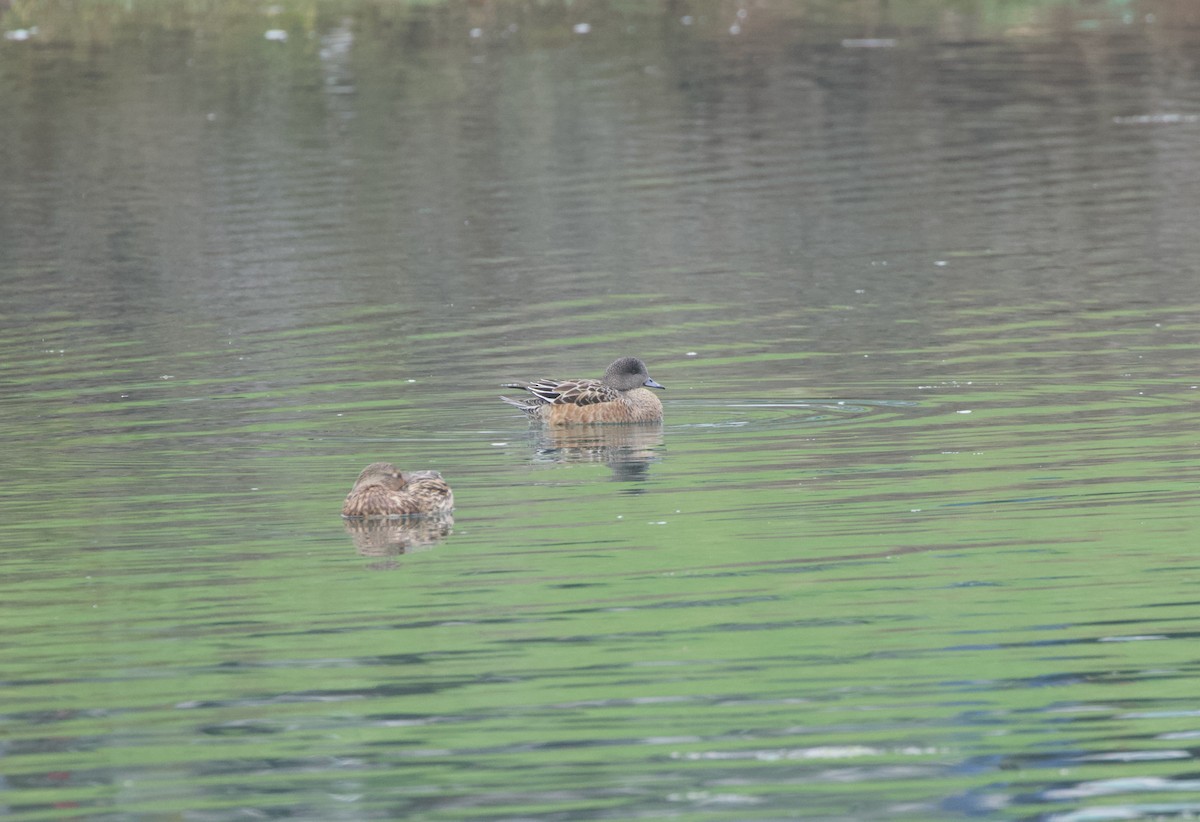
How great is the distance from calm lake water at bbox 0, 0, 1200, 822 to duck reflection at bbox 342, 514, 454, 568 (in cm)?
5

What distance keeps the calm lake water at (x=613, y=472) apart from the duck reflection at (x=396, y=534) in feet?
0.16

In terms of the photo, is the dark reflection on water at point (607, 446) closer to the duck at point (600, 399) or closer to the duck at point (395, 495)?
the duck at point (600, 399)

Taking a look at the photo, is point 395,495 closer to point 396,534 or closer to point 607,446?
point 396,534

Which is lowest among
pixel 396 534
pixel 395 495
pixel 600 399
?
pixel 396 534

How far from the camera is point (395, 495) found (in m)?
12.5

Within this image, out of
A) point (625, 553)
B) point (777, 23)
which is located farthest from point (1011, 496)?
point (777, 23)

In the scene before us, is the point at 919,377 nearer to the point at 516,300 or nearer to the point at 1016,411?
the point at 1016,411

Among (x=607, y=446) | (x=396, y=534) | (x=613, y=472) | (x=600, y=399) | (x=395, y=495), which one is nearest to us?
(x=396, y=534)

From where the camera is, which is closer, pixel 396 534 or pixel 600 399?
pixel 396 534

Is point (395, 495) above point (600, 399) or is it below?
below

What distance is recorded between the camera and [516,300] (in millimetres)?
21766

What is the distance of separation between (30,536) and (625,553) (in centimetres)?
337

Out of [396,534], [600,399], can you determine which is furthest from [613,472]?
[396,534]

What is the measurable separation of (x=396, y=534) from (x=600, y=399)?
3.99m
